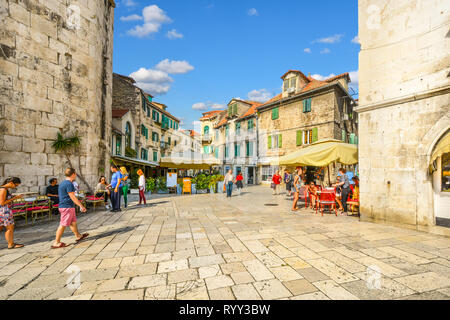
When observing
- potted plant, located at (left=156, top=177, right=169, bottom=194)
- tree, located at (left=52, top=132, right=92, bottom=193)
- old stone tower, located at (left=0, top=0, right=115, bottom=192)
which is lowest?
potted plant, located at (left=156, top=177, right=169, bottom=194)

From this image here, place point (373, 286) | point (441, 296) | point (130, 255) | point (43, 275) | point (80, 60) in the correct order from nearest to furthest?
point (441, 296) → point (373, 286) → point (43, 275) → point (130, 255) → point (80, 60)

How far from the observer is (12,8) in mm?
6445

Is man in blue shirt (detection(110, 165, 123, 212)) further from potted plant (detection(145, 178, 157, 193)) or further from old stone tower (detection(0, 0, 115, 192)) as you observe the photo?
potted plant (detection(145, 178, 157, 193))

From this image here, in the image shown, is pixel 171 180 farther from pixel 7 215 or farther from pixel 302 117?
pixel 302 117

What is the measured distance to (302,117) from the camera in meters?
20.4

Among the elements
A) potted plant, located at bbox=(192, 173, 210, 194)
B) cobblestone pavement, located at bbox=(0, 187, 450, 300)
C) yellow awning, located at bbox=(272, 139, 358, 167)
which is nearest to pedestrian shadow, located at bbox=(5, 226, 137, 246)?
cobblestone pavement, located at bbox=(0, 187, 450, 300)

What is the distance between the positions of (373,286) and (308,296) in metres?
0.95

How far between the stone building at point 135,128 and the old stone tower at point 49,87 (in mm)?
6075

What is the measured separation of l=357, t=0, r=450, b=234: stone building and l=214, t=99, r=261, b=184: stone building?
19165mm

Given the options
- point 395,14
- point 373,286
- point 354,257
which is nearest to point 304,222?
point 354,257

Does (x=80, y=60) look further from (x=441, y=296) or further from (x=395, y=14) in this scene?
(x=441, y=296)

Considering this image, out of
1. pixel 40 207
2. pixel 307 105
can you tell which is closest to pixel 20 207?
pixel 40 207

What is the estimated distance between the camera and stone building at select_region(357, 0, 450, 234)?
205 inches

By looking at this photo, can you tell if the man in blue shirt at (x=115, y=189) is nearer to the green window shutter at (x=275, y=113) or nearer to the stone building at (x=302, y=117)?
the stone building at (x=302, y=117)
